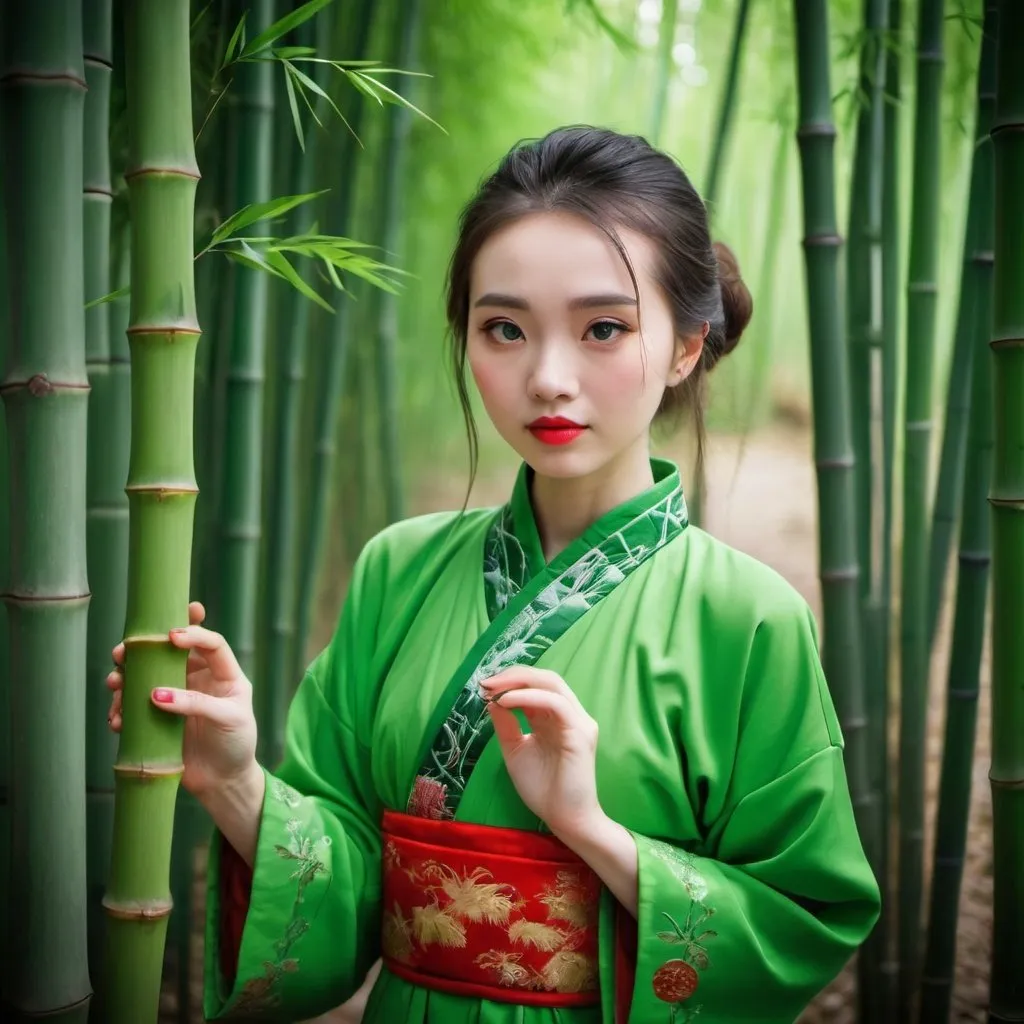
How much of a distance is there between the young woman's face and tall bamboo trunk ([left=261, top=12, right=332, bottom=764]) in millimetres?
832

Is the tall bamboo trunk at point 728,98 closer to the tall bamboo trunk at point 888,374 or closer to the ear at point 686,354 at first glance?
the tall bamboo trunk at point 888,374

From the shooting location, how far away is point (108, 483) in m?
1.62

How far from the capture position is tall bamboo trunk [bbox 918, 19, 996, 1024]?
1.83 m

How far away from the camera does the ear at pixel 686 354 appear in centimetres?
137

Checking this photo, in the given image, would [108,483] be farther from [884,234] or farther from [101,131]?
[884,234]

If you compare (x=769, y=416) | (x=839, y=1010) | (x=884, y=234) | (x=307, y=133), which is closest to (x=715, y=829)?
(x=884, y=234)

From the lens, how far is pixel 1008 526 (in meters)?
1.41

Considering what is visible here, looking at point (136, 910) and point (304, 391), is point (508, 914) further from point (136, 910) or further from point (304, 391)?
point (304, 391)

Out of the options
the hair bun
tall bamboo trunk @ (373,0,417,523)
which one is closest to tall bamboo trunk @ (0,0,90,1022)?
the hair bun

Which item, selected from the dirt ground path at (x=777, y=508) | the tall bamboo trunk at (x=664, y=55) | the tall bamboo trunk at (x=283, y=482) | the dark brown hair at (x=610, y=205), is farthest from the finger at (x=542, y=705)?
the dirt ground path at (x=777, y=508)

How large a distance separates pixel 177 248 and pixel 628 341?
1.44ft

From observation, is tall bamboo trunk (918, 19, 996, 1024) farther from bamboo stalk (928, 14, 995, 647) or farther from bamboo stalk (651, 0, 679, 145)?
bamboo stalk (651, 0, 679, 145)

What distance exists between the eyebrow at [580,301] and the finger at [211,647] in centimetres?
41

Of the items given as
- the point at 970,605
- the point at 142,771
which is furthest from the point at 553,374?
the point at 970,605
